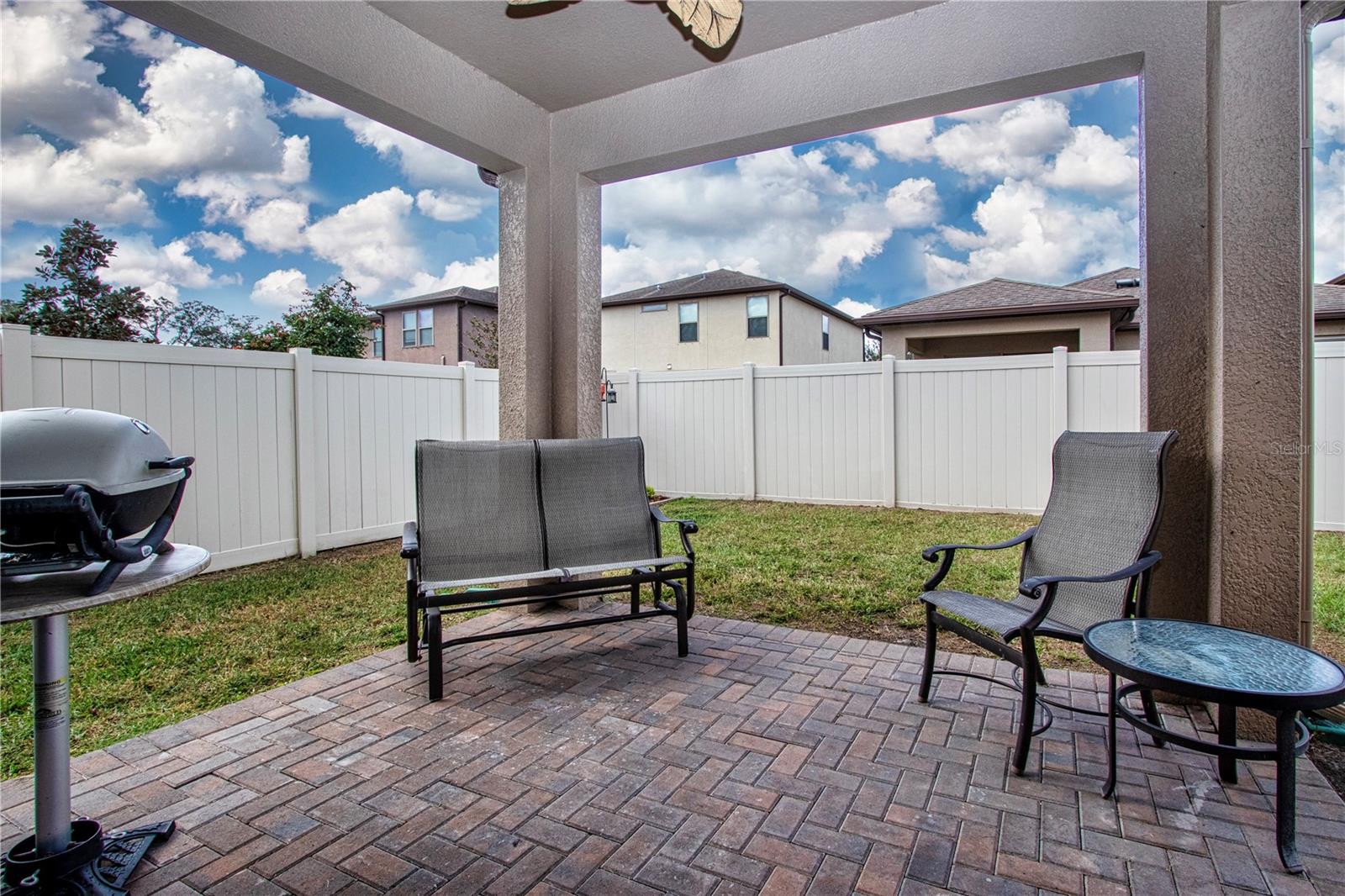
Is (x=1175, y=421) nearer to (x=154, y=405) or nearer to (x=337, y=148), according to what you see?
(x=154, y=405)

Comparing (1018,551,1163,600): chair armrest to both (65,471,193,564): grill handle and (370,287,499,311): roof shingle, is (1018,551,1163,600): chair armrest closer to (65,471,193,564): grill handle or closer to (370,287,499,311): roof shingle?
(65,471,193,564): grill handle

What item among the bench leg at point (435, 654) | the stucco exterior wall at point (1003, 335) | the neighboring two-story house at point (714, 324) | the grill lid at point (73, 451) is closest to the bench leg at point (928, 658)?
the bench leg at point (435, 654)

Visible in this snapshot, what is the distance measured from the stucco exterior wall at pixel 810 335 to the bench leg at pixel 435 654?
1427 cm

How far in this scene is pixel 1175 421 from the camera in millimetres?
2723

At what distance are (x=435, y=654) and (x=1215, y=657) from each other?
268cm

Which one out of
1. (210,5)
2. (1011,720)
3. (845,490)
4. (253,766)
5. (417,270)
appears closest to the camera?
(253,766)

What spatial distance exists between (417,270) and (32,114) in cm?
1096

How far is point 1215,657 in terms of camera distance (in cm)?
196

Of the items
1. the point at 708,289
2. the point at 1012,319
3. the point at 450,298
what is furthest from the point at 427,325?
the point at 1012,319

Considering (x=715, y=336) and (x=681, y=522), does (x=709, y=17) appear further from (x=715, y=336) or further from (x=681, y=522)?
(x=715, y=336)

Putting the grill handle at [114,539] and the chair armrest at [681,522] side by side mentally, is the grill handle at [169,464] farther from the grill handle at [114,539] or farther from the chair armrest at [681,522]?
the chair armrest at [681,522]

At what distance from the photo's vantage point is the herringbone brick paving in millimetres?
1751

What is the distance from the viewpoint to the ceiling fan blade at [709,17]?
2.26m

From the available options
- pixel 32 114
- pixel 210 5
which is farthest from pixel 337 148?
pixel 210 5
